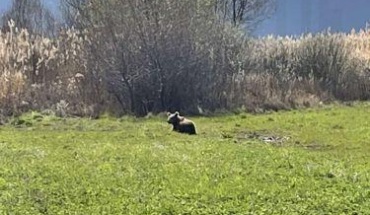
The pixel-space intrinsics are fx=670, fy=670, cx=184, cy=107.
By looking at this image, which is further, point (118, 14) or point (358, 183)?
point (118, 14)

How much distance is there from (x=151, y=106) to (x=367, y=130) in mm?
5911

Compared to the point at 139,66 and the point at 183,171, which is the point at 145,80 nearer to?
the point at 139,66

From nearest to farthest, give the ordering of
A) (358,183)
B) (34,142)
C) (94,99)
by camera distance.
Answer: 1. (358,183)
2. (34,142)
3. (94,99)

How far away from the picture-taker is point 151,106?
53.7 ft

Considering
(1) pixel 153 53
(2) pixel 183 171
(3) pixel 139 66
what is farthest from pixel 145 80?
(2) pixel 183 171

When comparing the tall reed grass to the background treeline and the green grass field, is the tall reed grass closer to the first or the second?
the background treeline

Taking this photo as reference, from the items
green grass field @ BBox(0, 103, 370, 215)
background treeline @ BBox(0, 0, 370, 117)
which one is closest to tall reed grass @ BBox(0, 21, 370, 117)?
background treeline @ BBox(0, 0, 370, 117)

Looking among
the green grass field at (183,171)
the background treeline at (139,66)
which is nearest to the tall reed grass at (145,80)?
the background treeline at (139,66)

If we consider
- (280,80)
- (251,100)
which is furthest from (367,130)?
(280,80)

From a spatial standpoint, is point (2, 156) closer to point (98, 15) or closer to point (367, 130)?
point (367, 130)

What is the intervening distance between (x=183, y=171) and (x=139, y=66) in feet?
28.9

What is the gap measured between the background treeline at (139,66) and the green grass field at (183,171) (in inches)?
125

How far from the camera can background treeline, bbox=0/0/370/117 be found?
16109 millimetres

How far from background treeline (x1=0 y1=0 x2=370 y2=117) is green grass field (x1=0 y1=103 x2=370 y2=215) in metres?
3.18
